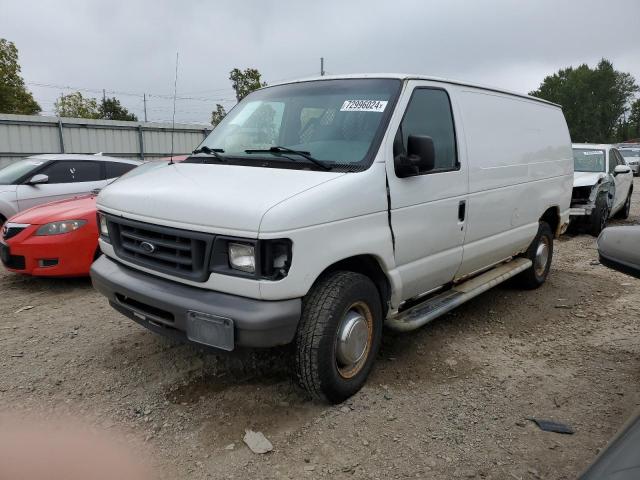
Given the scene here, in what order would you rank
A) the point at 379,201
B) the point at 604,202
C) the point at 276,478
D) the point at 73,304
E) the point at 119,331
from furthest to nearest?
the point at 604,202
the point at 73,304
the point at 119,331
the point at 379,201
the point at 276,478

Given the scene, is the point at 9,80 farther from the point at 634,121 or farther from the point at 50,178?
the point at 634,121

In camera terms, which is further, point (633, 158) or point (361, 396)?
point (633, 158)

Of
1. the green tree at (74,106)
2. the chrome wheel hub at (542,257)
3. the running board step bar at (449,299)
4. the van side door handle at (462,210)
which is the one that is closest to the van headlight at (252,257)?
the running board step bar at (449,299)

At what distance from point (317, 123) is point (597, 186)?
784 centimetres

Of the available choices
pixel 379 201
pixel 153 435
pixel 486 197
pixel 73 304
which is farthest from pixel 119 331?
pixel 486 197

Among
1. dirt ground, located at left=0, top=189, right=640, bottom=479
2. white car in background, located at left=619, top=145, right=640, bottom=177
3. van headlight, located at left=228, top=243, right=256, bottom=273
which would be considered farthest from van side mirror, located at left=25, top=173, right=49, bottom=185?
white car in background, located at left=619, top=145, right=640, bottom=177

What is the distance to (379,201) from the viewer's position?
3.21 m

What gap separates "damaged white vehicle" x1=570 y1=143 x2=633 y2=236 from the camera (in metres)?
9.23

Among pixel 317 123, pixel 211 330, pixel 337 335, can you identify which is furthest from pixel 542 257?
pixel 211 330

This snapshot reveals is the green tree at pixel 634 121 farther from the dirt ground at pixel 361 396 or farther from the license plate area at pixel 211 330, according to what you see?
the license plate area at pixel 211 330

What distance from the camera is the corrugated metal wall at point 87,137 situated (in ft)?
44.8

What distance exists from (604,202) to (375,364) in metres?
7.57

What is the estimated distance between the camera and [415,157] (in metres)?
3.37

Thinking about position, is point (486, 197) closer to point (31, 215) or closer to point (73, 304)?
point (73, 304)
